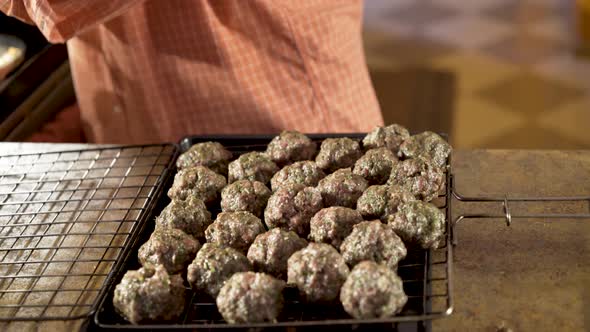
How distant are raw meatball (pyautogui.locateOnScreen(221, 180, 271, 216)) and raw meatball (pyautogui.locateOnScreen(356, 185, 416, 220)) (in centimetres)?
25

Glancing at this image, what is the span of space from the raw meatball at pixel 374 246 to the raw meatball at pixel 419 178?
8.5 inches

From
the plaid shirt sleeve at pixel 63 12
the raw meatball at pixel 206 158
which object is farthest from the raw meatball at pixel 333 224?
the plaid shirt sleeve at pixel 63 12

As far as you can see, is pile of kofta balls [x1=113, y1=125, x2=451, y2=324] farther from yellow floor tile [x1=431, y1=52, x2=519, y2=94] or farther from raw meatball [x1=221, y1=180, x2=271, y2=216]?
yellow floor tile [x1=431, y1=52, x2=519, y2=94]

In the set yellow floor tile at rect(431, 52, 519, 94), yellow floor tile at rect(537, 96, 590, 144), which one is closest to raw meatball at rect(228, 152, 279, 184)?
yellow floor tile at rect(537, 96, 590, 144)

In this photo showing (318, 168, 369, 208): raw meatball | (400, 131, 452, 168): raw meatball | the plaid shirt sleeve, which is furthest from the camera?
the plaid shirt sleeve

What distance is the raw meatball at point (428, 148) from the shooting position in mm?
1898

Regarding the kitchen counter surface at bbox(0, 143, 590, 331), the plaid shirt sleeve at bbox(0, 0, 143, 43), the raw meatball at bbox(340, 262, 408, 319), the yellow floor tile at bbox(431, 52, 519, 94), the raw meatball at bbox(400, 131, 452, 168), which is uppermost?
the plaid shirt sleeve at bbox(0, 0, 143, 43)

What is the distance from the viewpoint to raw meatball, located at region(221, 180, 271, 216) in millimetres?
1801

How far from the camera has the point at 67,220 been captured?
6.49ft

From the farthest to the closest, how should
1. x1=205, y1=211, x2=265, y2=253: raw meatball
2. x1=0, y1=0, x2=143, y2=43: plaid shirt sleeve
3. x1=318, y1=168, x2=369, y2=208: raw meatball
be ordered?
x1=0, y1=0, x2=143, y2=43: plaid shirt sleeve, x1=318, y1=168, x2=369, y2=208: raw meatball, x1=205, y1=211, x2=265, y2=253: raw meatball

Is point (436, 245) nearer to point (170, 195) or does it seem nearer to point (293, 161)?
point (293, 161)

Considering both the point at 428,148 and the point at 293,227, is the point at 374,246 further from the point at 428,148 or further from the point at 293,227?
the point at 428,148

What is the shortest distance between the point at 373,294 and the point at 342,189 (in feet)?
1.38

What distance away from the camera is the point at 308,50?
2535 mm
